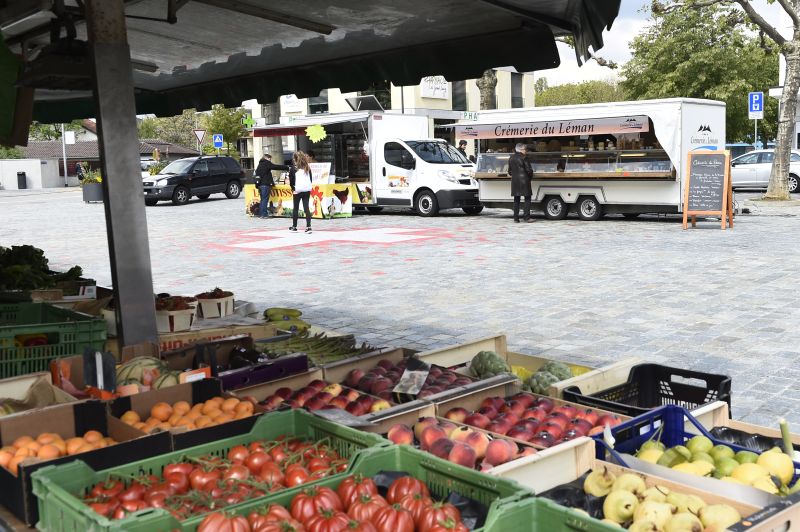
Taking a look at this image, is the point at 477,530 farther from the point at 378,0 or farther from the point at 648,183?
the point at 648,183

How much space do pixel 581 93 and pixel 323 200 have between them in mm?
54827

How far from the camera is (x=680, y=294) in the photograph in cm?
973

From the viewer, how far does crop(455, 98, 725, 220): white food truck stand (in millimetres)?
17562

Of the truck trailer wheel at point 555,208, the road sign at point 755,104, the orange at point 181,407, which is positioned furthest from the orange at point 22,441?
the road sign at point 755,104

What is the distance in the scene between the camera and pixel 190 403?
12.7ft

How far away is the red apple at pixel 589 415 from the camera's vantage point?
3.63 m

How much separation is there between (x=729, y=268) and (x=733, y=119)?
3176cm

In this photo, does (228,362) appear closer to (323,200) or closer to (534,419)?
(534,419)

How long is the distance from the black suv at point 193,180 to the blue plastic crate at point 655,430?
27388mm

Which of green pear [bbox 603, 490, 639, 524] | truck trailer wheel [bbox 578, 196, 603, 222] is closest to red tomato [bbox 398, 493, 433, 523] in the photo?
green pear [bbox 603, 490, 639, 524]

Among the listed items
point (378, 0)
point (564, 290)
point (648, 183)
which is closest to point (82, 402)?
point (378, 0)

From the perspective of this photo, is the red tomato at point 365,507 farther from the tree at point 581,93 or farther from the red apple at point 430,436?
the tree at point 581,93

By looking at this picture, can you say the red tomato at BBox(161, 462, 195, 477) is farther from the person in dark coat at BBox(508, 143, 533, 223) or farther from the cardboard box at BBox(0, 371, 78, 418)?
the person in dark coat at BBox(508, 143, 533, 223)

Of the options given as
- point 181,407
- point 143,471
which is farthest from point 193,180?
point 143,471
